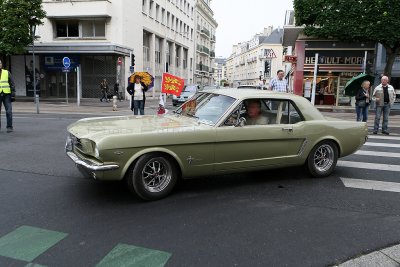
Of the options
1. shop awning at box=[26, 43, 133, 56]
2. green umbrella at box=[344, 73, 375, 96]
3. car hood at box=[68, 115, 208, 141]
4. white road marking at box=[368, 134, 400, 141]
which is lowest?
white road marking at box=[368, 134, 400, 141]

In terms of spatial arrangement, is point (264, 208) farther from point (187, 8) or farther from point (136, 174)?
point (187, 8)

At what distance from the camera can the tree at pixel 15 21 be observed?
81.5 feet

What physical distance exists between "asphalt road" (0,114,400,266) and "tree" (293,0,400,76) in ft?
53.9

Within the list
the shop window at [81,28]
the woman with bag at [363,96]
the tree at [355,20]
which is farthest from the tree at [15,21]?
the woman with bag at [363,96]

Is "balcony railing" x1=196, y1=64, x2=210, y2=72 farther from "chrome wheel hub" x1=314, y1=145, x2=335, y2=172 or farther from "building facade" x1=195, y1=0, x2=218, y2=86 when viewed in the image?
"chrome wheel hub" x1=314, y1=145, x2=335, y2=172

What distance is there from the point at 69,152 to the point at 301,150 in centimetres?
354

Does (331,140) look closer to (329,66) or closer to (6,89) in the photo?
(6,89)

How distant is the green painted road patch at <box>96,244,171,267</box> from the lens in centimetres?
321

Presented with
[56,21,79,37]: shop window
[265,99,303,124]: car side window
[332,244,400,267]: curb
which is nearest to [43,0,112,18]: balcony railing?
[56,21,79,37]: shop window

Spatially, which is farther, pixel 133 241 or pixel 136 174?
pixel 136 174

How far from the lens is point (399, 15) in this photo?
19.7 meters

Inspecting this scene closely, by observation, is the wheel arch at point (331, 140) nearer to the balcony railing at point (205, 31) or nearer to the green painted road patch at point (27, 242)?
the green painted road patch at point (27, 242)

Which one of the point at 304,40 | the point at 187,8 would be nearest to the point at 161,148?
the point at 304,40

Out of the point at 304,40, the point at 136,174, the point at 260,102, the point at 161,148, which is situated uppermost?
the point at 304,40
